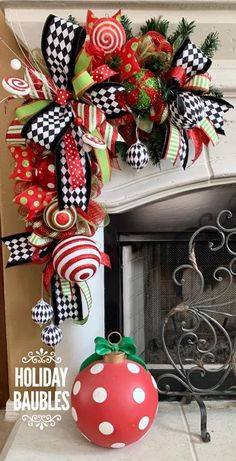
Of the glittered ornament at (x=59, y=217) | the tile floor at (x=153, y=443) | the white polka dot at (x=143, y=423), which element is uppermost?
the glittered ornament at (x=59, y=217)

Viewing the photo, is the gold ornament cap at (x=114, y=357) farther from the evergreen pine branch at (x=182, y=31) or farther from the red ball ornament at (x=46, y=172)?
the evergreen pine branch at (x=182, y=31)

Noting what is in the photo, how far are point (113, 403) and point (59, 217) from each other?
0.48m

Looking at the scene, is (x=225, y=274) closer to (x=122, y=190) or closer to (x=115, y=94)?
(x=122, y=190)

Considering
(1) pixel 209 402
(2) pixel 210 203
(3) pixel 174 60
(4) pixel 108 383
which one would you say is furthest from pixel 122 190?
(1) pixel 209 402

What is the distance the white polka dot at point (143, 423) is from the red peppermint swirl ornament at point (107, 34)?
915 millimetres

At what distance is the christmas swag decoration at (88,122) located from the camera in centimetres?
119

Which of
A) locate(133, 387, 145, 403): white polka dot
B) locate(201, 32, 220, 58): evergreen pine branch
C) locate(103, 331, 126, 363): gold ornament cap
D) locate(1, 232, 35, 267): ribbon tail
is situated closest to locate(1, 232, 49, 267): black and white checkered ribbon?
locate(1, 232, 35, 267): ribbon tail

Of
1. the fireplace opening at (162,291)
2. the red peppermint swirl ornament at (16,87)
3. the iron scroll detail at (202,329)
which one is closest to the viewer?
the red peppermint swirl ornament at (16,87)

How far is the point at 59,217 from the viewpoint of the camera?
124cm

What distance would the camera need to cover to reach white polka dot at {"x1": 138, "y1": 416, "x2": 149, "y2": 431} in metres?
1.22

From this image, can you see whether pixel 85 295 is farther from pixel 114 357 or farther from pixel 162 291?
pixel 162 291

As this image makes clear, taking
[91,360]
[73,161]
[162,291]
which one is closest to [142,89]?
[73,161]

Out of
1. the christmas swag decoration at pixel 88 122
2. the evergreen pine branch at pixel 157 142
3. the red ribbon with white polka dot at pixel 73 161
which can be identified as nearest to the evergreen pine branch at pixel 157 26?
the christmas swag decoration at pixel 88 122

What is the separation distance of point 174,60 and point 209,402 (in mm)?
1014
